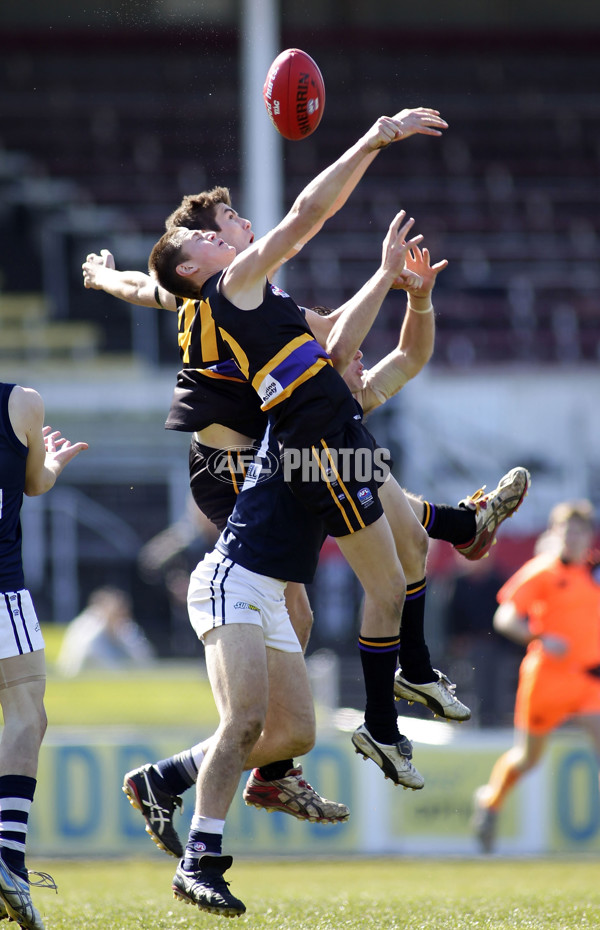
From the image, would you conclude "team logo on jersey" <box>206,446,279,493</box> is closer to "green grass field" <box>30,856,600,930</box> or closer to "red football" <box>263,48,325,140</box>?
"red football" <box>263,48,325,140</box>

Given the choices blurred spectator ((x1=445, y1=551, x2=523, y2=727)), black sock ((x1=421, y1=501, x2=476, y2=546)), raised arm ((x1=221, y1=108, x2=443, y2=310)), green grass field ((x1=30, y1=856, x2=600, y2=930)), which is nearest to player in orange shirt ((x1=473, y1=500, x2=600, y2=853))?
green grass field ((x1=30, y1=856, x2=600, y2=930))

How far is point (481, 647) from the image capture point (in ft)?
33.6

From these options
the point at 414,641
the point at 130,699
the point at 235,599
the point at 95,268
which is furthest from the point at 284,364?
the point at 130,699

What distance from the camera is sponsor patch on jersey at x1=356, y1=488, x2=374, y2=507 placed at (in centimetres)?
438

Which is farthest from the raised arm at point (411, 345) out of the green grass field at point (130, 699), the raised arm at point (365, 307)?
the green grass field at point (130, 699)

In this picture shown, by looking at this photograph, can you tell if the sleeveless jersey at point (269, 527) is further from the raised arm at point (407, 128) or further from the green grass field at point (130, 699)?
the green grass field at point (130, 699)

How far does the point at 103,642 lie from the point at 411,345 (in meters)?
6.99

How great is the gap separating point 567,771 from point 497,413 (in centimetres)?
A: 529

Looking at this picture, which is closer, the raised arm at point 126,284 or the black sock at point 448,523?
the black sock at point 448,523

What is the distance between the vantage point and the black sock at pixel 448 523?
16.7 ft

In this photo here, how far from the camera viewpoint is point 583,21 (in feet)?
65.3

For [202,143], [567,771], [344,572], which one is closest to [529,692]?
[567,771]

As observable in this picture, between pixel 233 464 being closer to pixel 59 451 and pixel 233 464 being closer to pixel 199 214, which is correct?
pixel 59 451

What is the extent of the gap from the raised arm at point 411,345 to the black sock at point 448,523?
1.72 feet
